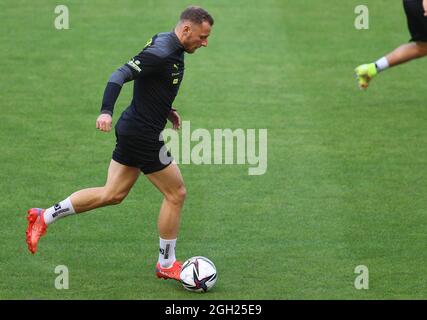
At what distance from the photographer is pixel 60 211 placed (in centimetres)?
891

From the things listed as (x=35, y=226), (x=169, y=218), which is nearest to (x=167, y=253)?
(x=169, y=218)

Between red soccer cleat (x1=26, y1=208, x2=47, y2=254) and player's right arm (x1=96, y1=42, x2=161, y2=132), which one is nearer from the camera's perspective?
player's right arm (x1=96, y1=42, x2=161, y2=132)

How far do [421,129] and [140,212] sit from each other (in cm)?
434

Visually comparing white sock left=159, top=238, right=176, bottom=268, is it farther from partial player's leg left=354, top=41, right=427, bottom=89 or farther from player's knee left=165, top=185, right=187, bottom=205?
partial player's leg left=354, top=41, right=427, bottom=89

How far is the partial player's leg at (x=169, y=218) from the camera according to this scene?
8.73 m

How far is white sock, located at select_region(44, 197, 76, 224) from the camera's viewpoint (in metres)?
8.89

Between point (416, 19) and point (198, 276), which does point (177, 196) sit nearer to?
point (198, 276)

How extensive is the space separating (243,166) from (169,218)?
3138 millimetres

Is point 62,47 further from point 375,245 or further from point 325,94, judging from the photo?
point 375,245

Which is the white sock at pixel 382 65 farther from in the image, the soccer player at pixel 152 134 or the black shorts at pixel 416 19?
the soccer player at pixel 152 134

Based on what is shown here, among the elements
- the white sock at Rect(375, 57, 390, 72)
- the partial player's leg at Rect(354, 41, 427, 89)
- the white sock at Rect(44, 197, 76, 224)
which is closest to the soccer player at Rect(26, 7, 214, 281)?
the white sock at Rect(44, 197, 76, 224)

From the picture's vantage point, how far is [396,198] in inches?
424

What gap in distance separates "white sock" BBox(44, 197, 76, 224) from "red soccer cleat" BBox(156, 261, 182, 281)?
0.92 m

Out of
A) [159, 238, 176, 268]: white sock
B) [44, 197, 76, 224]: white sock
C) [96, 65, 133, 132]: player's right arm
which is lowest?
[159, 238, 176, 268]: white sock
